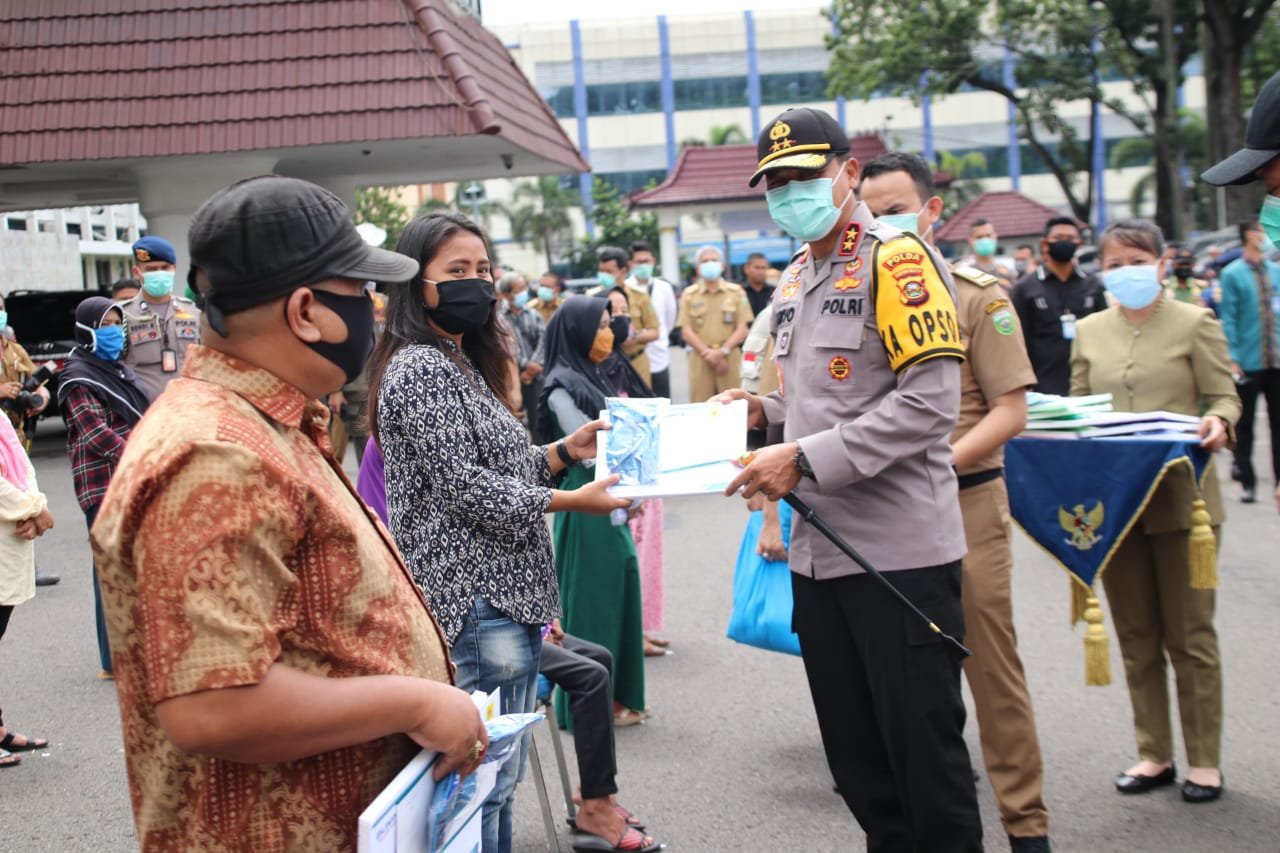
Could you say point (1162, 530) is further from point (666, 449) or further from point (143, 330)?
point (143, 330)

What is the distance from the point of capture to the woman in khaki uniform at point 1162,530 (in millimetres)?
4078

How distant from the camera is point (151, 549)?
1.51 meters

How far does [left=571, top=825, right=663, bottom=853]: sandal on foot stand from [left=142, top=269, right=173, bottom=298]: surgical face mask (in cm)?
455

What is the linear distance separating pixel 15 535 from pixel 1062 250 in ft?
21.9

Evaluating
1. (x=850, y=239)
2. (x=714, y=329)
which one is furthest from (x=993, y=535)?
(x=714, y=329)

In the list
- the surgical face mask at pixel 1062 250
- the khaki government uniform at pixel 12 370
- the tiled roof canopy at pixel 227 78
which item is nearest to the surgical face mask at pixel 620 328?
the surgical face mask at pixel 1062 250

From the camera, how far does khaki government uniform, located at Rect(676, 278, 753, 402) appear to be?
1202 centimetres

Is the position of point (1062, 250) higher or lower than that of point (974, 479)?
higher

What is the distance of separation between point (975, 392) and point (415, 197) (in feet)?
208

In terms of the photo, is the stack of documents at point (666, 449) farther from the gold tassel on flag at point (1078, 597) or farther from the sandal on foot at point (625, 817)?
the gold tassel on flag at point (1078, 597)

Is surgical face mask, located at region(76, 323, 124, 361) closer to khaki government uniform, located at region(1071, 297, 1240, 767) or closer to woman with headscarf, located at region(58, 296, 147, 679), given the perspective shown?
woman with headscarf, located at region(58, 296, 147, 679)

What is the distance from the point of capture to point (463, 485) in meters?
2.85

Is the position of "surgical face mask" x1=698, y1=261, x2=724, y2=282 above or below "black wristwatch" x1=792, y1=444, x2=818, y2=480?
above

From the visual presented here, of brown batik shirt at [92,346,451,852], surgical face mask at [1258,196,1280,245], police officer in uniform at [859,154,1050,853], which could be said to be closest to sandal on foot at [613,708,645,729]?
police officer in uniform at [859,154,1050,853]
